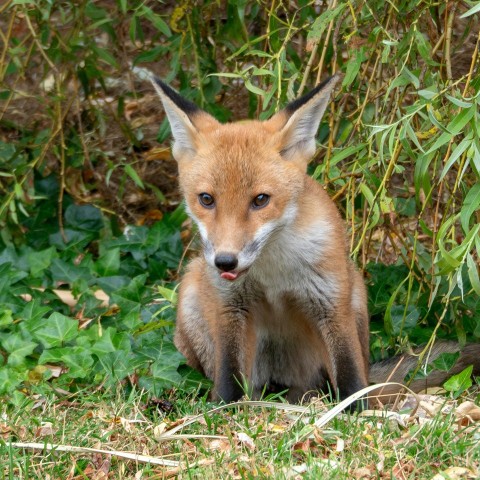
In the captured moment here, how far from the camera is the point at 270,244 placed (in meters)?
4.61

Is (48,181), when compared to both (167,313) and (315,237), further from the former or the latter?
(315,237)

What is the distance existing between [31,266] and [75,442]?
8.66 feet

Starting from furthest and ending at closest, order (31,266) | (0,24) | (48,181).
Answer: (0,24) → (48,181) → (31,266)

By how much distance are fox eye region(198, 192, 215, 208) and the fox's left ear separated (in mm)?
441

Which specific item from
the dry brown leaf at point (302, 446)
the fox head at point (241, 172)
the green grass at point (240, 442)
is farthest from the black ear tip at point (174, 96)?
the dry brown leaf at point (302, 446)

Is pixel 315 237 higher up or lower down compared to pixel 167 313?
higher up

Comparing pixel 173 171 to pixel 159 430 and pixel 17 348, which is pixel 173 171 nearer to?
pixel 17 348

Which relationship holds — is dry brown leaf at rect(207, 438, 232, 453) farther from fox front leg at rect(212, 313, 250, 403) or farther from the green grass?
fox front leg at rect(212, 313, 250, 403)

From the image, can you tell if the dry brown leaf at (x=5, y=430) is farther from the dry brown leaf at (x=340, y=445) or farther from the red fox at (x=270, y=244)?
the dry brown leaf at (x=340, y=445)

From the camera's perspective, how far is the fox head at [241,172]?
14.2 feet

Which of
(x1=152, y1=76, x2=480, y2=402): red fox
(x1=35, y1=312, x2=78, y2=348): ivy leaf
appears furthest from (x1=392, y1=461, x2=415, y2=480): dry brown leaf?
(x1=35, y1=312, x2=78, y2=348): ivy leaf

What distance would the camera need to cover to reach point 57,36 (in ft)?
21.5

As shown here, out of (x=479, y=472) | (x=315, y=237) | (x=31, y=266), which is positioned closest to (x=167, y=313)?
(x=31, y=266)

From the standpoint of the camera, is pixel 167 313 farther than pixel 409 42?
Yes
